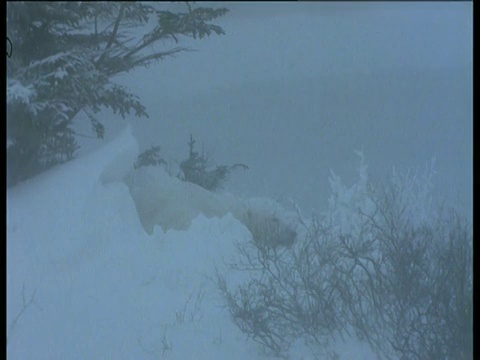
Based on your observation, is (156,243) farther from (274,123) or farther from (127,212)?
(274,123)

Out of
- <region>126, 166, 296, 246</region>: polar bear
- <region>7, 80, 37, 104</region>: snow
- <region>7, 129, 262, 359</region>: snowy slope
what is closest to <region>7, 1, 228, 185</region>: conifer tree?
<region>7, 80, 37, 104</region>: snow

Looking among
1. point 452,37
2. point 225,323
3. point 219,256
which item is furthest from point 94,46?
point 452,37

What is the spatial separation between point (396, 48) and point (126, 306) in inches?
58.7

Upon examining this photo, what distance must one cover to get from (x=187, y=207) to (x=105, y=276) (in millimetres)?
407

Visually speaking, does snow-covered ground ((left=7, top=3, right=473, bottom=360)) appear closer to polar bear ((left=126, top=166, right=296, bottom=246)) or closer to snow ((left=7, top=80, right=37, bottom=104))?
polar bear ((left=126, top=166, right=296, bottom=246))

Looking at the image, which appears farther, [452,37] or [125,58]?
[452,37]

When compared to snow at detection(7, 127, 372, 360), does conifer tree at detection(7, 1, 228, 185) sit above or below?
above

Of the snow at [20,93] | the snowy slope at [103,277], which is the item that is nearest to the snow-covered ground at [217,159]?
the snowy slope at [103,277]

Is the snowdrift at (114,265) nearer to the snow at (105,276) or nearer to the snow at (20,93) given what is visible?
the snow at (105,276)

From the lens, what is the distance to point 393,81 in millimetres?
2559

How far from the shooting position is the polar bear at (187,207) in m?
2.43

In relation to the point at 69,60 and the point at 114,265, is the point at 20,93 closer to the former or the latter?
the point at 69,60

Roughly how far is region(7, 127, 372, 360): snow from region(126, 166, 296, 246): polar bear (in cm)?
3

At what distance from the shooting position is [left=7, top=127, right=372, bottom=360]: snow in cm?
236
